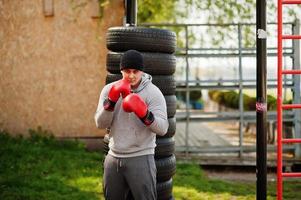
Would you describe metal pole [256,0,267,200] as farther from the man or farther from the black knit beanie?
the black knit beanie

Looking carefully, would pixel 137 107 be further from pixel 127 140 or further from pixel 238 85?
pixel 238 85

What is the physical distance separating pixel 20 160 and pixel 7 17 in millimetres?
3080

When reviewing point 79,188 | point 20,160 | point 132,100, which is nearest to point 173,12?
point 20,160

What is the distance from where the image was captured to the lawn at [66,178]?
6.78 meters

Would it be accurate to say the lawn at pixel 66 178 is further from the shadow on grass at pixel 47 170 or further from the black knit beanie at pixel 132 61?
the black knit beanie at pixel 132 61

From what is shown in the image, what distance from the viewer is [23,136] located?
9992mm

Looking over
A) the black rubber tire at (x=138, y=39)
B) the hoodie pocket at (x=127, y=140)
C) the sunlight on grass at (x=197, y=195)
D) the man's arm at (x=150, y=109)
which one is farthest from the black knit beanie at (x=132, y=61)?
the sunlight on grass at (x=197, y=195)

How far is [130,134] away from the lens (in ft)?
13.7

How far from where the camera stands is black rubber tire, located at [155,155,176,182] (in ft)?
17.4

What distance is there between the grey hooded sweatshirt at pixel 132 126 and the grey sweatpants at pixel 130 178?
6 cm

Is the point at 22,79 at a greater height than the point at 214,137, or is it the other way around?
the point at 22,79

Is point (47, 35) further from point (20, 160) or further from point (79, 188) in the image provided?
point (79, 188)

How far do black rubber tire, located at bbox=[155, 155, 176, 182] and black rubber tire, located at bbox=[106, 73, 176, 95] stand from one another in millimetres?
687

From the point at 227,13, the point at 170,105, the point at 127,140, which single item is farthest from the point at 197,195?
the point at 227,13
